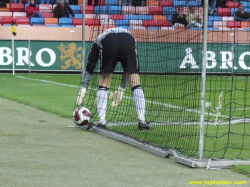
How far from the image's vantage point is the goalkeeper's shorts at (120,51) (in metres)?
10.0

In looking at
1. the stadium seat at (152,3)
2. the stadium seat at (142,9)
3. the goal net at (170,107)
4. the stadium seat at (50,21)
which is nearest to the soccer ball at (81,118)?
the goal net at (170,107)

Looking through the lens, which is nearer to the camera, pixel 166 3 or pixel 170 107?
pixel 166 3

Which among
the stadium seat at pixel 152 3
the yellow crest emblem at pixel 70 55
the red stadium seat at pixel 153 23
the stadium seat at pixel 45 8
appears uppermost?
the stadium seat at pixel 152 3

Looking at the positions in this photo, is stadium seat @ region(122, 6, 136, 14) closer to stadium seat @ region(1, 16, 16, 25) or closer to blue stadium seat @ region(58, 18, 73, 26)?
stadium seat @ region(1, 16, 16, 25)

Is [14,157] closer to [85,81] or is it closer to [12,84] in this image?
[85,81]

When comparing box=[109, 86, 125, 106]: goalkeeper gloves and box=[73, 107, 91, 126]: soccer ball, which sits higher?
box=[109, 86, 125, 106]: goalkeeper gloves

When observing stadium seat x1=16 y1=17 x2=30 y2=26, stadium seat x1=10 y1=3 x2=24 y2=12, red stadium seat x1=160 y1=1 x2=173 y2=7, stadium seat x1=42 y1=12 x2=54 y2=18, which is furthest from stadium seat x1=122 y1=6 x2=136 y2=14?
stadium seat x1=10 y1=3 x2=24 y2=12

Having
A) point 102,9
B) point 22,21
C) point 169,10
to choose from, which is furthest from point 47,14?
point 169,10

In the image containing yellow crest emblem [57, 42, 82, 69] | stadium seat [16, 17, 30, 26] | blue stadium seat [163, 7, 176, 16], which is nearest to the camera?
blue stadium seat [163, 7, 176, 16]

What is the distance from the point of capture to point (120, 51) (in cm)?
1009

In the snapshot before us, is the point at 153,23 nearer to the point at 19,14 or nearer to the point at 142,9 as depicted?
the point at 142,9

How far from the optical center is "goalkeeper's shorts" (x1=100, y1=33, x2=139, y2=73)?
10.0 meters

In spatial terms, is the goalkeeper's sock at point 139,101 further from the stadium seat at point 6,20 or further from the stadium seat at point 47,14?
the stadium seat at point 47,14

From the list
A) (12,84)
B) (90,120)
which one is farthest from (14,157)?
(12,84)
